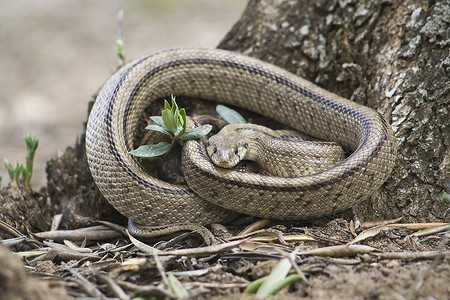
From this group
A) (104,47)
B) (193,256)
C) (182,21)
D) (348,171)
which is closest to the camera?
(193,256)

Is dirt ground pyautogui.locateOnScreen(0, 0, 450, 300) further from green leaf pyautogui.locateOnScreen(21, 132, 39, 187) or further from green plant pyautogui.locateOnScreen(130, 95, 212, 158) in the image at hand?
green plant pyautogui.locateOnScreen(130, 95, 212, 158)

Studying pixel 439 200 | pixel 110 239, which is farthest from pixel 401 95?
pixel 110 239

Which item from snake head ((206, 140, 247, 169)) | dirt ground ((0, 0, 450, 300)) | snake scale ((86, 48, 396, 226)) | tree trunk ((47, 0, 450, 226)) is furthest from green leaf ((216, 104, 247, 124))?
dirt ground ((0, 0, 450, 300))

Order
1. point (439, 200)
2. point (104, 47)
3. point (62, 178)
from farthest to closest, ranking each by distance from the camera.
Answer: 1. point (104, 47)
2. point (62, 178)
3. point (439, 200)

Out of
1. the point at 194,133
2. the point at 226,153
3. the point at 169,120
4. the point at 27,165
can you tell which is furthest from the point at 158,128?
the point at 27,165

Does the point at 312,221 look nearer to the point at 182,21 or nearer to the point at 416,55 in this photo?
the point at 416,55

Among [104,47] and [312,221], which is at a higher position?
[104,47]

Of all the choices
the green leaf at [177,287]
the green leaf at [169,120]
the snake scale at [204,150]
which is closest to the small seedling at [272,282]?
the green leaf at [177,287]
